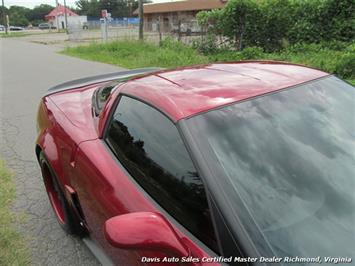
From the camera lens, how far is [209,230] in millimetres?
1547

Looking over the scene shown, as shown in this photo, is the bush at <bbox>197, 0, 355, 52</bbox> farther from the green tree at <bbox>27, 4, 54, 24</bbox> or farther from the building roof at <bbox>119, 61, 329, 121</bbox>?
the green tree at <bbox>27, 4, 54, 24</bbox>

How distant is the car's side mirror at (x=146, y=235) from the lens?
1.52 m

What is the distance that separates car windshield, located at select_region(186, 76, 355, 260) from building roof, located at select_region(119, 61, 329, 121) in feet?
0.26

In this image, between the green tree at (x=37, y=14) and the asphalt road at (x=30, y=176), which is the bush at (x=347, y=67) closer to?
the asphalt road at (x=30, y=176)

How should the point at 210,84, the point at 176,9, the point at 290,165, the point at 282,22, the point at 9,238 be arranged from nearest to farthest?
1. the point at 290,165
2. the point at 210,84
3. the point at 9,238
4. the point at 282,22
5. the point at 176,9

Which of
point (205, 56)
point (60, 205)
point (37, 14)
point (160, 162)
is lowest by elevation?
point (37, 14)

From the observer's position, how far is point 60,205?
3350 mm

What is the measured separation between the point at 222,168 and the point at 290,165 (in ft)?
1.08

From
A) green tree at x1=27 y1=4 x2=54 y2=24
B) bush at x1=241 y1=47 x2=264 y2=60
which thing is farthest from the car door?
green tree at x1=27 y1=4 x2=54 y2=24

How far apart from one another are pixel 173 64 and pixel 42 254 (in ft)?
28.5

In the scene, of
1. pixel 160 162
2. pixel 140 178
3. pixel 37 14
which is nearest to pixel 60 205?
pixel 140 178

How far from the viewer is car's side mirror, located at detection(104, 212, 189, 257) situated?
1.52m

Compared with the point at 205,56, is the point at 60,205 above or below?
below

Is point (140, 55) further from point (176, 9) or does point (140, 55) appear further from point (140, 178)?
point (176, 9)
